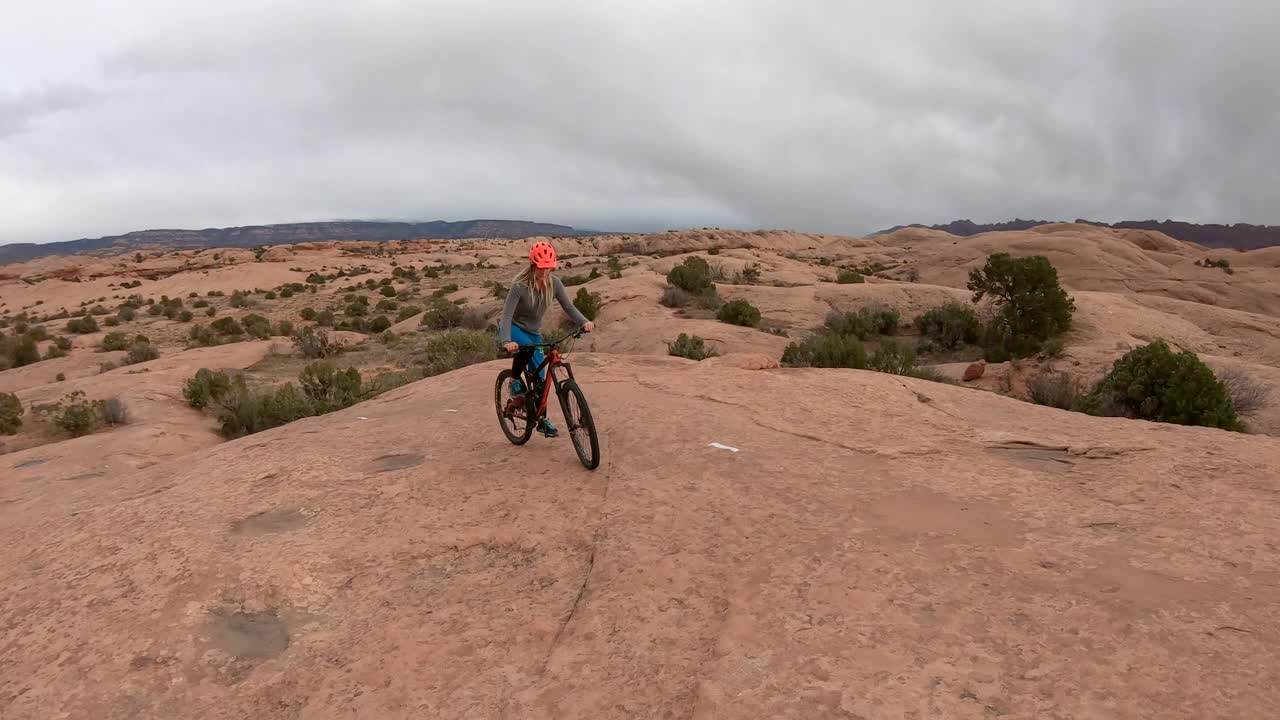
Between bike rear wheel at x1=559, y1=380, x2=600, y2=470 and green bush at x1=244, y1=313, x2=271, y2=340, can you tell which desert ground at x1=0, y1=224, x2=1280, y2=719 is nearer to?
bike rear wheel at x1=559, y1=380, x2=600, y2=470

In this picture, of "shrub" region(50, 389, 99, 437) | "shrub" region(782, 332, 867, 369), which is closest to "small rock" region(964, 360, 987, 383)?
"shrub" region(782, 332, 867, 369)

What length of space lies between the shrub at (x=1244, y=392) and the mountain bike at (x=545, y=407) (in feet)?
32.4

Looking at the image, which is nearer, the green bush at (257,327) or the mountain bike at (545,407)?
the mountain bike at (545,407)

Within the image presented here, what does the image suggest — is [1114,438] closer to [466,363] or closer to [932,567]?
[932,567]

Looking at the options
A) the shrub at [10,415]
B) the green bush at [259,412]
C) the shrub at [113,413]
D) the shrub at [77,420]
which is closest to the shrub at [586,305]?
the green bush at [259,412]

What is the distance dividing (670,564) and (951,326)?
586 inches

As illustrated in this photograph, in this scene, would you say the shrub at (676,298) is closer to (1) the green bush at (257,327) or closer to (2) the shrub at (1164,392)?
(2) the shrub at (1164,392)

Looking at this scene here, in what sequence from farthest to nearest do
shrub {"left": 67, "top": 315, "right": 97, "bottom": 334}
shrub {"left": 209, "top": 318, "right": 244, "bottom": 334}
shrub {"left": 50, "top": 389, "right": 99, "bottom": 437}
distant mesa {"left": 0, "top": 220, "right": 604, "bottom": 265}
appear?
distant mesa {"left": 0, "top": 220, "right": 604, "bottom": 265}, shrub {"left": 67, "top": 315, "right": 97, "bottom": 334}, shrub {"left": 209, "top": 318, "right": 244, "bottom": 334}, shrub {"left": 50, "top": 389, "right": 99, "bottom": 437}

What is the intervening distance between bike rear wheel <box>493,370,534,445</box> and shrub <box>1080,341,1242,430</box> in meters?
7.93

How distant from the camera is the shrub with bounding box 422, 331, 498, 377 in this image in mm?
12453

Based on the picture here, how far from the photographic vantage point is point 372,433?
21.0 feet

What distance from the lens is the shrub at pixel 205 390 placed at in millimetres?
11578

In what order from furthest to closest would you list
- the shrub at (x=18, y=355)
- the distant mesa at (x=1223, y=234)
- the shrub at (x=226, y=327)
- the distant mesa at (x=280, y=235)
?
the distant mesa at (x=280, y=235), the distant mesa at (x=1223, y=234), the shrub at (x=226, y=327), the shrub at (x=18, y=355)

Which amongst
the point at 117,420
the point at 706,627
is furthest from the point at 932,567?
the point at 117,420
